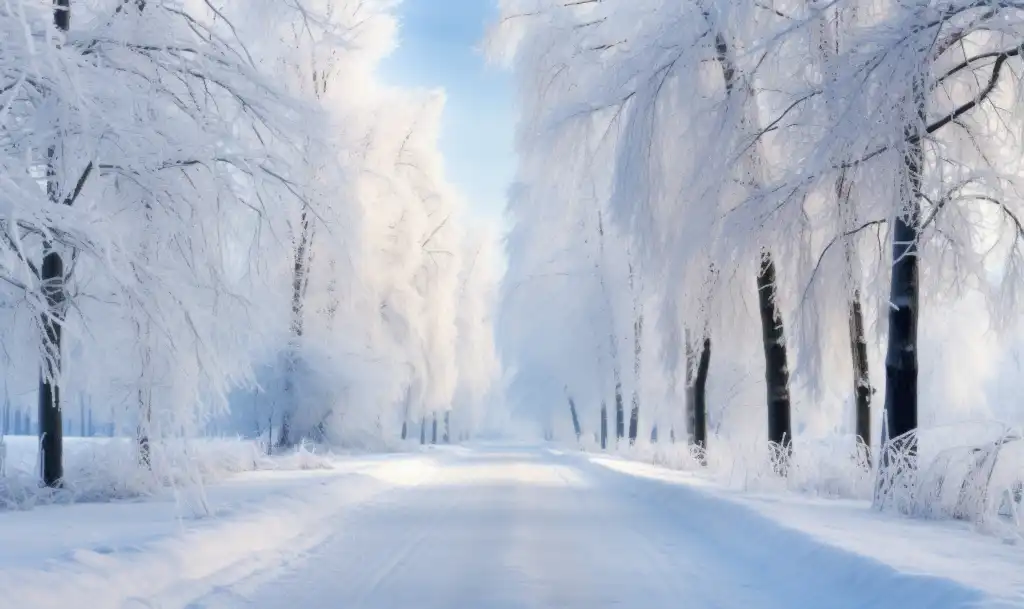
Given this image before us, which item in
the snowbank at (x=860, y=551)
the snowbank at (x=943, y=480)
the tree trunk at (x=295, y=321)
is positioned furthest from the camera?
the tree trunk at (x=295, y=321)

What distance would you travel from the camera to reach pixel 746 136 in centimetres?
1166

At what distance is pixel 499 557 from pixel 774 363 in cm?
789

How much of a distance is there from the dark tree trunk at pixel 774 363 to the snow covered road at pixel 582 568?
3468 millimetres

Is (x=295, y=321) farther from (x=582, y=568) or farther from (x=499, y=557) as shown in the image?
(x=582, y=568)

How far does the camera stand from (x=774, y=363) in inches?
559

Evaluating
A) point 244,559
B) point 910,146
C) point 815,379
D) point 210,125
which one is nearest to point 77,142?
point 210,125

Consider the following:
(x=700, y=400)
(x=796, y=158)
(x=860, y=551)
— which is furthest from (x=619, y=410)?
(x=860, y=551)

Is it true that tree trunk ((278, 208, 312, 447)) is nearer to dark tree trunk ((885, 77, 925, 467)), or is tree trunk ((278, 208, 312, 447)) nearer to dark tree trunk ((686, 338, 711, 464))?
dark tree trunk ((686, 338, 711, 464))

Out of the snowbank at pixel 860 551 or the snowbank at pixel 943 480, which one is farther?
the snowbank at pixel 943 480

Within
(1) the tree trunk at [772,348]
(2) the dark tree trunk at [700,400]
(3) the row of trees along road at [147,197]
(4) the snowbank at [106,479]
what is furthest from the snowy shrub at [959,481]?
(2) the dark tree trunk at [700,400]

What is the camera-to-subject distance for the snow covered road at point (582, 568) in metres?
5.58

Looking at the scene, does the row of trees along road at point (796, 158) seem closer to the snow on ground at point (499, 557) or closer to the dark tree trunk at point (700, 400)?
the dark tree trunk at point (700, 400)

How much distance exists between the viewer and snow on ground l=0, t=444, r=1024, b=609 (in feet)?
17.2

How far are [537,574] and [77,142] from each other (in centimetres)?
501
